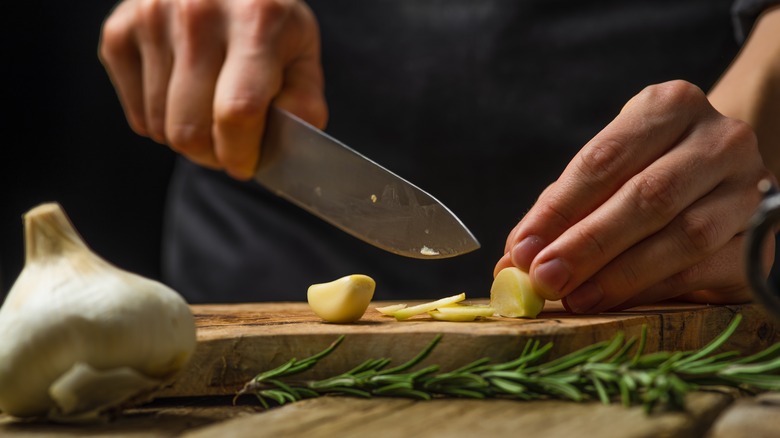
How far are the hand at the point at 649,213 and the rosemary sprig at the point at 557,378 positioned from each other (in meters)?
0.26

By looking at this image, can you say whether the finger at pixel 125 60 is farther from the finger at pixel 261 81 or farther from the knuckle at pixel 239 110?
the knuckle at pixel 239 110

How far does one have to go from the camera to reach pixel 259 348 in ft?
3.33

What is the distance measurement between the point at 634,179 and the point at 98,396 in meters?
0.76

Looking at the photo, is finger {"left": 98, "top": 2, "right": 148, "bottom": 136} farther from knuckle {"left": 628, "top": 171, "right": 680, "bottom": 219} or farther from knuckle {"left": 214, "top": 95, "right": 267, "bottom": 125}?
knuckle {"left": 628, "top": 171, "right": 680, "bottom": 219}

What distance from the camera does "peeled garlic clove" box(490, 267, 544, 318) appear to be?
1.13 metres

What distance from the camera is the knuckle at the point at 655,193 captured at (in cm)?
120

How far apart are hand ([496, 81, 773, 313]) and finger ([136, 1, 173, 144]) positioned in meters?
0.76

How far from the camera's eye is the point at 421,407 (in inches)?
32.7

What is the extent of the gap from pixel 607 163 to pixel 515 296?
0.24 m

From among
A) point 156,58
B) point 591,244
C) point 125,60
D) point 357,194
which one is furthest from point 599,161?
point 125,60

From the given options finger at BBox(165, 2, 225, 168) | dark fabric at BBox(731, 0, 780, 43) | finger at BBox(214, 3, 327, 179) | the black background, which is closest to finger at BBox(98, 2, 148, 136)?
finger at BBox(165, 2, 225, 168)

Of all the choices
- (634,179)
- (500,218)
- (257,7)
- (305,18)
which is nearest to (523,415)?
(634,179)

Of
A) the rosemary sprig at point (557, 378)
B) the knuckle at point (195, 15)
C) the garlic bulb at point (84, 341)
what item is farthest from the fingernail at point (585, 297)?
the knuckle at point (195, 15)

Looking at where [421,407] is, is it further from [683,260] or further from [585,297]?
[683,260]
